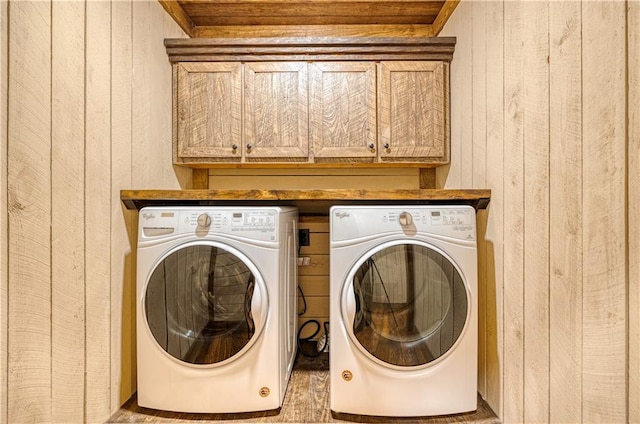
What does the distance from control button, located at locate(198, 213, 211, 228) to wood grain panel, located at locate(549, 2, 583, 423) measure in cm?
122

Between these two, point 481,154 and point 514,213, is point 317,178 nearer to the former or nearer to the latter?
point 481,154

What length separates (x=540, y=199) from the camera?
112 centimetres

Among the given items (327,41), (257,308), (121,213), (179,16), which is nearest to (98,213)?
(121,213)

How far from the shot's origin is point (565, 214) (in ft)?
3.27

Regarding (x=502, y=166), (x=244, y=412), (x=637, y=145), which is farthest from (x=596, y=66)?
(x=244, y=412)

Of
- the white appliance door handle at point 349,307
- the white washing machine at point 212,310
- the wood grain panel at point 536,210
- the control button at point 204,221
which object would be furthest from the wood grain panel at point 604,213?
the control button at point 204,221

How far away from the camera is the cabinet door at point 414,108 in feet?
6.47

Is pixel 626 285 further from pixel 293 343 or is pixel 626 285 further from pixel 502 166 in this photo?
pixel 293 343

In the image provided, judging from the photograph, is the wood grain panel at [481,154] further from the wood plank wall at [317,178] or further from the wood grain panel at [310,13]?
the wood plank wall at [317,178]

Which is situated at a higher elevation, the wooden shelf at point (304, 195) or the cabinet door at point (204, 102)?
the cabinet door at point (204, 102)

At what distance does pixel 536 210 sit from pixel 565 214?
0.14 metres

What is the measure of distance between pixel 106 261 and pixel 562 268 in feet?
5.27

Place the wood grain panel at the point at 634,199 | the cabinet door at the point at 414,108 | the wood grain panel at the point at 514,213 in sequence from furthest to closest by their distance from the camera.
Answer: the cabinet door at the point at 414,108 → the wood grain panel at the point at 514,213 → the wood grain panel at the point at 634,199

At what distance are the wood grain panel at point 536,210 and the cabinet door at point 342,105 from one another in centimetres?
89
